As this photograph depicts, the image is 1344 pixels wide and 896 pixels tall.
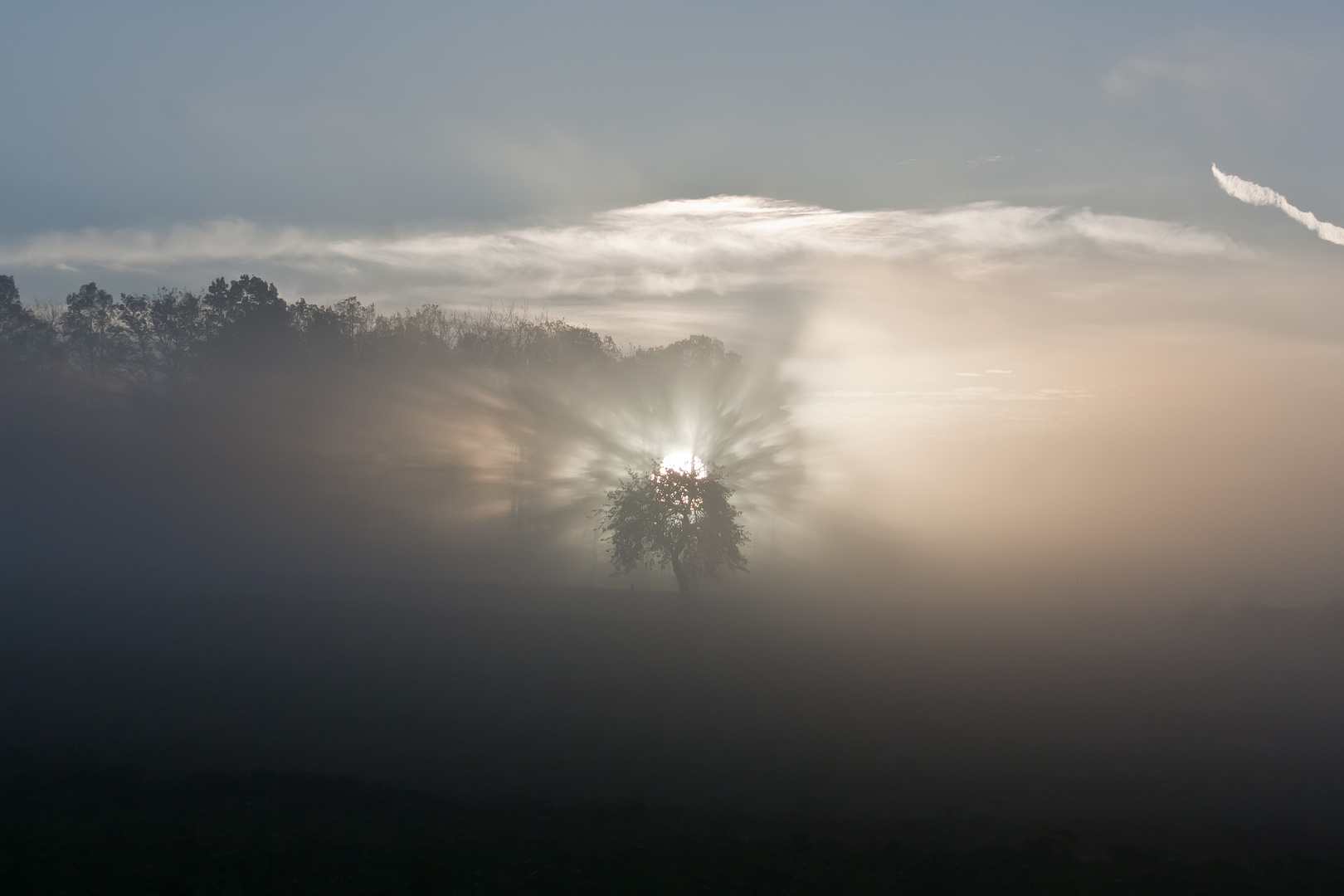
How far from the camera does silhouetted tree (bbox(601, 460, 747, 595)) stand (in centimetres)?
5753

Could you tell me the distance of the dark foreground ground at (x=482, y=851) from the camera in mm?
18266

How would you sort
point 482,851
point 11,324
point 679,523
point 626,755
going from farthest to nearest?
Result: point 11,324 → point 679,523 → point 626,755 → point 482,851

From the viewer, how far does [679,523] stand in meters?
58.1

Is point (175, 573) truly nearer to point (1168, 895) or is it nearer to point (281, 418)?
point (281, 418)

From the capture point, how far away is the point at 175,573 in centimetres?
6819

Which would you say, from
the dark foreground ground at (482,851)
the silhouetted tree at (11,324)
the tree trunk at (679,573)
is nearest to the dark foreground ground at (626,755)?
the dark foreground ground at (482,851)

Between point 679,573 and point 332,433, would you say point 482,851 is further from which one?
point 332,433

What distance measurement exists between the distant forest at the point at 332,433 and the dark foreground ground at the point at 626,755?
88.3ft

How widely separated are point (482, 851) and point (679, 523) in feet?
125

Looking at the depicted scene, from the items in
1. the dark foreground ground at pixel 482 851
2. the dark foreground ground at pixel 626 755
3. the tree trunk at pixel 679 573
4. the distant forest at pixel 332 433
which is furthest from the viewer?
the distant forest at pixel 332 433

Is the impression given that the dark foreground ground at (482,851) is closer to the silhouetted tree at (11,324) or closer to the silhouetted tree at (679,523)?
the silhouetted tree at (679,523)

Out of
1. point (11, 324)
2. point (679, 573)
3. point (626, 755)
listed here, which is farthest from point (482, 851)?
point (11, 324)

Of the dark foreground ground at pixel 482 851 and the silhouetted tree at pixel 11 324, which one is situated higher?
the silhouetted tree at pixel 11 324

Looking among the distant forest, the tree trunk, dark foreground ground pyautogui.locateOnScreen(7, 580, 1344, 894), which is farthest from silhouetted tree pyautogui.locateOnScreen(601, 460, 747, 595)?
the distant forest
